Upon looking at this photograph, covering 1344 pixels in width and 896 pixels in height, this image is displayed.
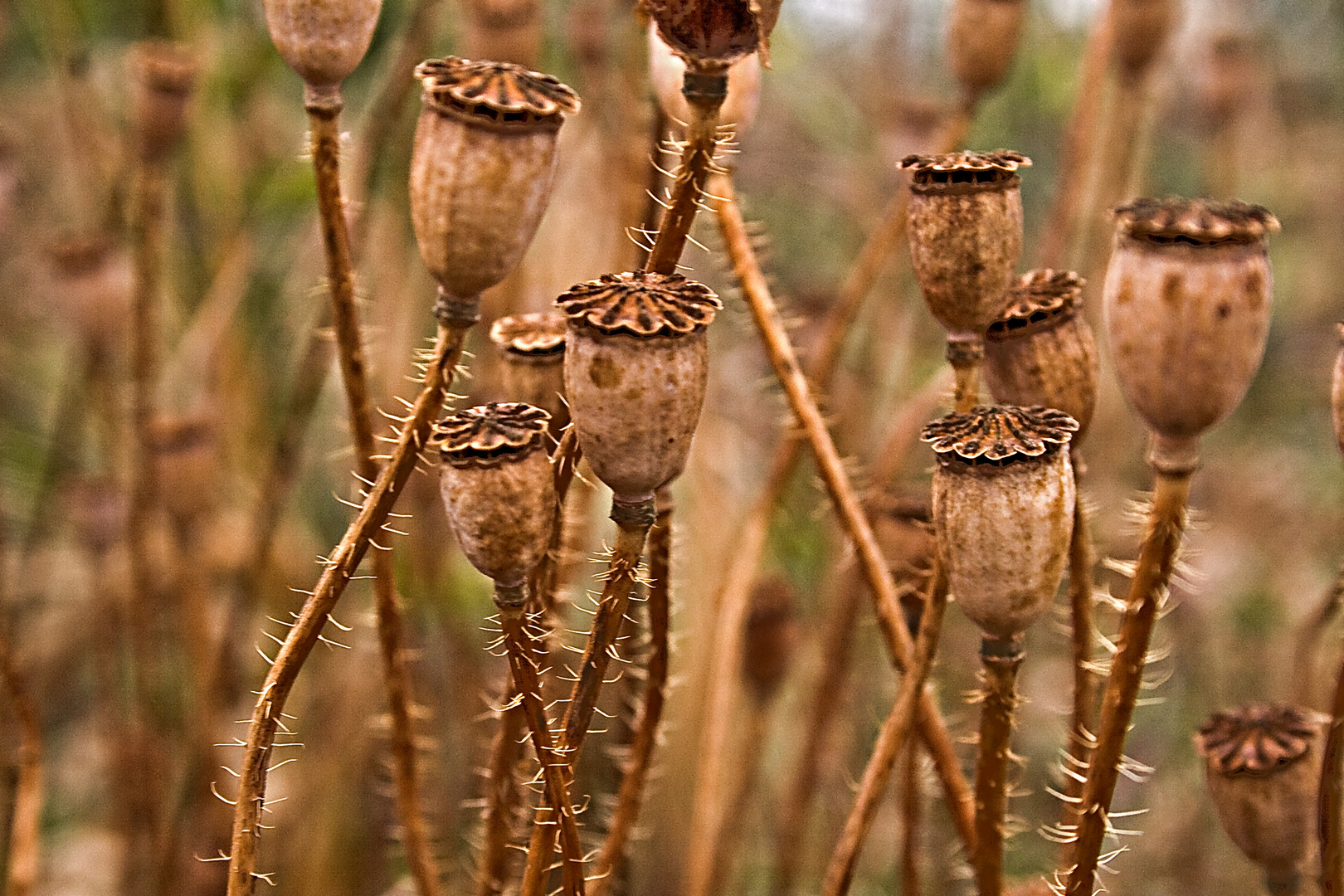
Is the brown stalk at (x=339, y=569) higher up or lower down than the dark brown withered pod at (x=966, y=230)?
lower down

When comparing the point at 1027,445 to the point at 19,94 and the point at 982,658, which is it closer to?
the point at 982,658

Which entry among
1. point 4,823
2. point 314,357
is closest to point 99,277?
point 314,357

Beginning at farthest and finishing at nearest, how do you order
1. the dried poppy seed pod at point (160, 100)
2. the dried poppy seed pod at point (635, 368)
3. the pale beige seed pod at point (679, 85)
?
the dried poppy seed pod at point (160, 100), the pale beige seed pod at point (679, 85), the dried poppy seed pod at point (635, 368)

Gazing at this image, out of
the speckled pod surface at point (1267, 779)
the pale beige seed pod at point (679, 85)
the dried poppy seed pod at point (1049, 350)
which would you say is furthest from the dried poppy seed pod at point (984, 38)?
the speckled pod surface at point (1267, 779)

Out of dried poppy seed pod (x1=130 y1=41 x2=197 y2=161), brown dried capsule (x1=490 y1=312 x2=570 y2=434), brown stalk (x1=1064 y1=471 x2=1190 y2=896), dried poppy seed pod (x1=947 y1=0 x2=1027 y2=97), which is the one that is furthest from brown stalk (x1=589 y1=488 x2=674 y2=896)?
dried poppy seed pod (x1=130 y1=41 x2=197 y2=161)

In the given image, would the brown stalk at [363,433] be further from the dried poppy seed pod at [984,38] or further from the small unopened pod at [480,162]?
the dried poppy seed pod at [984,38]

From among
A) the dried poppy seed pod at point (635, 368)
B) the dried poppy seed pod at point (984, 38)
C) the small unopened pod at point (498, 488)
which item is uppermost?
the dried poppy seed pod at point (984, 38)

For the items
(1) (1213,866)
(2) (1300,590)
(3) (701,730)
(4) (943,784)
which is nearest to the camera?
(4) (943,784)
